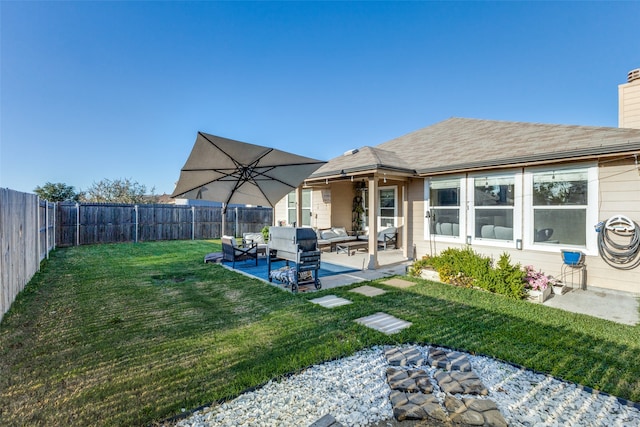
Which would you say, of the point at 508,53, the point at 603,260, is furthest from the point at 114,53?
the point at 603,260

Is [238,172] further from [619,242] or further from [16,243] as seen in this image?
[619,242]

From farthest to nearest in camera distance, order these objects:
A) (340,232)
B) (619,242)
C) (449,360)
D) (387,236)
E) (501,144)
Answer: (340,232) < (387,236) < (501,144) < (619,242) < (449,360)

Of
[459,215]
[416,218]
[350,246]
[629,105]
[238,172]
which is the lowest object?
[350,246]

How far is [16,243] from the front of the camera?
512 centimetres

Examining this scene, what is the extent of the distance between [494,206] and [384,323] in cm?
491

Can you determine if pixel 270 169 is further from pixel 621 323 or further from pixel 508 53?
pixel 508 53

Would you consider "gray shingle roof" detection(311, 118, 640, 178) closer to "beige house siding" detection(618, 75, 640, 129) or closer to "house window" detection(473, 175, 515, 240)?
"house window" detection(473, 175, 515, 240)

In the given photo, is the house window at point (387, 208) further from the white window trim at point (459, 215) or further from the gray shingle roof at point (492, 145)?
the white window trim at point (459, 215)

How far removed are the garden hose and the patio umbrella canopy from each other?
5.73m

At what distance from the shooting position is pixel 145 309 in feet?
15.6

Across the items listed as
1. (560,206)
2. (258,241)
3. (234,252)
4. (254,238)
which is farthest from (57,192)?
(560,206)

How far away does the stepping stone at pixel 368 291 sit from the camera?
5570 millimetres

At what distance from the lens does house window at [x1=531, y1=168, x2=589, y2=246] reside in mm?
5918

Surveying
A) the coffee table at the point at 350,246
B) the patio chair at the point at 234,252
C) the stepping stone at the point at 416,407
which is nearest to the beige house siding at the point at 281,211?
the coffee table at the point at 350,246
